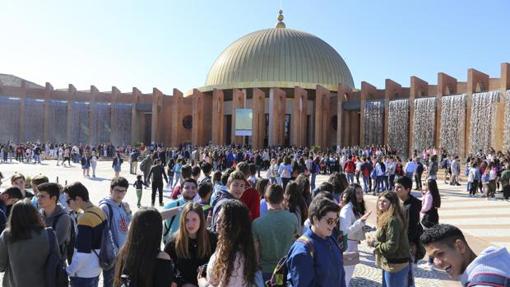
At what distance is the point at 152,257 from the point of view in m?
3.36

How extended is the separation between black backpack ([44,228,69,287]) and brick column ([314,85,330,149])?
37.3m

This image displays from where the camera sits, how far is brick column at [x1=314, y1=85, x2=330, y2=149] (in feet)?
136

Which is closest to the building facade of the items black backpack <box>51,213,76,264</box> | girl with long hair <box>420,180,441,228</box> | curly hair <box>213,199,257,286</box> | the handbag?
girl with long hair <box>420,180,441,228</box>

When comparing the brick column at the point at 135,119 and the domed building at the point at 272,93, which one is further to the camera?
the brick column at the point at 135,119

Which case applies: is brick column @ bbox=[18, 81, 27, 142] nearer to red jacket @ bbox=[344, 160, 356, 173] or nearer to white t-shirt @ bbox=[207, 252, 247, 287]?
red jacket @ bbox=[344, 160, 356, 173]

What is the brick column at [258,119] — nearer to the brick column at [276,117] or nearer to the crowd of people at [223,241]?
the brick column at [276,117]

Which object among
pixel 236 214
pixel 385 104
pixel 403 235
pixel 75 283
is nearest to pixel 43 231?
pixel 75 283

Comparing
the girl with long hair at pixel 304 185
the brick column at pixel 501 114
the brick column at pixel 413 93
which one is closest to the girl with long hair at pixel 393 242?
the girl with long hair at pixel 304 185

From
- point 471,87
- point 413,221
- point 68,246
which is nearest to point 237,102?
point 471,87

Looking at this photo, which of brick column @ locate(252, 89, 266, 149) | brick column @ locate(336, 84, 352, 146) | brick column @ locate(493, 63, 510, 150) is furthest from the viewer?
brick column @ locate(252, 89, 266, 149)

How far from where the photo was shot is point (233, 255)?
139 inches

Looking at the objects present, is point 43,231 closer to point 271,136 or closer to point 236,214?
point 236,214

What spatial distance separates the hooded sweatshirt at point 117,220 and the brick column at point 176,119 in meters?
41.3

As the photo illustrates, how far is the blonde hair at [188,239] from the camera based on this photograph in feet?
12.6
